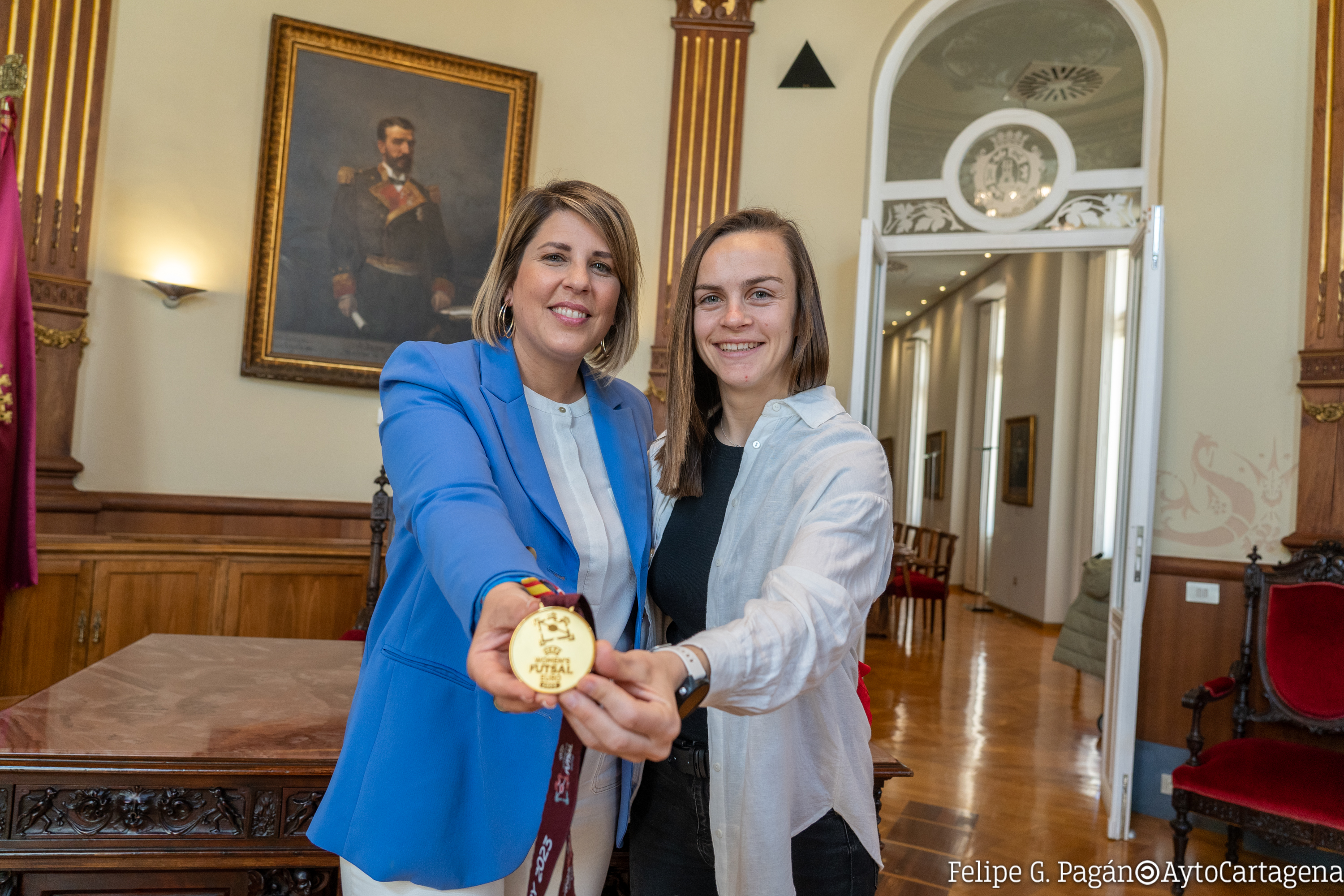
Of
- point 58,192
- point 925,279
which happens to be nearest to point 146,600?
point 58,192

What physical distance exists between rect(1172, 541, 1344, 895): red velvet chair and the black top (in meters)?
2.78

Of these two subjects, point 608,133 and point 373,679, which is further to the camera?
point 608,133

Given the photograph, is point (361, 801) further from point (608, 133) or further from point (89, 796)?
point (608, 133)

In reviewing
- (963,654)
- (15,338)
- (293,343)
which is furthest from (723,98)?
(963,654)

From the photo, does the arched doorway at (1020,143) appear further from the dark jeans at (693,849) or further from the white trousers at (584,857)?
the white trousers at (584,857)

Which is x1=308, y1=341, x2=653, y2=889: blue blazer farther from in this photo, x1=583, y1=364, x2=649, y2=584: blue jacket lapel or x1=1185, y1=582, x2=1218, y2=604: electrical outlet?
x1=1185, y1=582, x2=1218, y2=604: electrical outlet

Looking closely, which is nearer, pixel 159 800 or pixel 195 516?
pixel 159 800

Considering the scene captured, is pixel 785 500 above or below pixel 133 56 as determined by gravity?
below

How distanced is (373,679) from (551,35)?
4.73 m

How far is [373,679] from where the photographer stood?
114cm

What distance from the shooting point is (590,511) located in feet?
4.23

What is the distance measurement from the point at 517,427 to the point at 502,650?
0.48 meters

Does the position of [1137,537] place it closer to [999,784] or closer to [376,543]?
[999,784]

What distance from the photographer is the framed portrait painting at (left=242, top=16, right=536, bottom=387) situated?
4.55m
